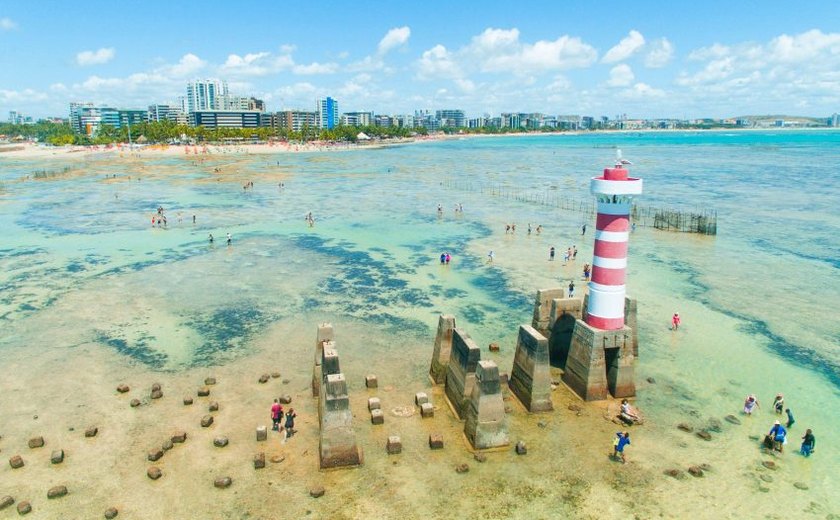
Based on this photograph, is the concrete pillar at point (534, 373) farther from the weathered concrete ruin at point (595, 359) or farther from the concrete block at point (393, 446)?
the concrete block at point (393, 446)

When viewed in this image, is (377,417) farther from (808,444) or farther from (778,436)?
(808,444)

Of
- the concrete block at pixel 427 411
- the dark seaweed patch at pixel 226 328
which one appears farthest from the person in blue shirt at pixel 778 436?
the dark seaweed patch at pixel 226 328

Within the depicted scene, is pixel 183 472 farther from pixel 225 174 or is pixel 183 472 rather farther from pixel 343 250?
pixel 225 174

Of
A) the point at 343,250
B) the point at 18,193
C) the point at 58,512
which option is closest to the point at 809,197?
the point at 343,250

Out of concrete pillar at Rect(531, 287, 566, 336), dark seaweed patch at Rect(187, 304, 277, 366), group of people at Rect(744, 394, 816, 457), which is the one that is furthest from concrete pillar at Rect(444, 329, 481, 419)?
dark seaweed patch at Rect(187, 304, 277, 366)

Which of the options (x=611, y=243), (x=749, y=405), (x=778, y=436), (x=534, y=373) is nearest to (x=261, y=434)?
(x=534, y=373)

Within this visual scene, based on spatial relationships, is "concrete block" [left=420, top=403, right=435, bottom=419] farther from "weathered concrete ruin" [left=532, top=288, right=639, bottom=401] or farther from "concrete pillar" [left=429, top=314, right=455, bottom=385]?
"weathered concrete ruin" [left=532, top=288, right=639, bottom=401]

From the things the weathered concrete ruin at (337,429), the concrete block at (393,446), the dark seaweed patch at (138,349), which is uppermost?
the weathered concrete ruin at (337,429)

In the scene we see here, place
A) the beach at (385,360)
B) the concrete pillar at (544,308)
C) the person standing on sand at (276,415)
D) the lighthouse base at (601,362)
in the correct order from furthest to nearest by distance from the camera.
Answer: the concrete pillar at (544,308) → the lighthouse base at (601,362) → the person standing on sand at (276,415) → the beach at (385,360)
